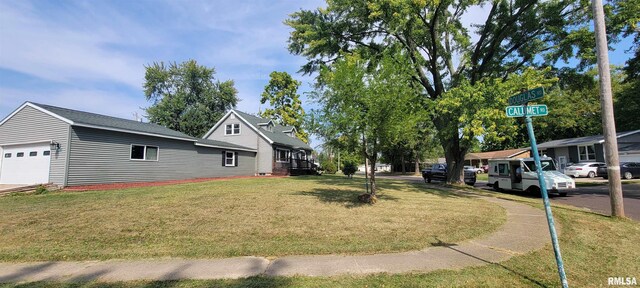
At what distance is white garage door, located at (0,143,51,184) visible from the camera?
15.4 m

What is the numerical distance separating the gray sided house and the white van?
68.2ft

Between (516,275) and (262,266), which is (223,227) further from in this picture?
(516,275)

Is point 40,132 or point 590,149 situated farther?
point 590,149

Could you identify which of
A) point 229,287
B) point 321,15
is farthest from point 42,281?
point 321,15

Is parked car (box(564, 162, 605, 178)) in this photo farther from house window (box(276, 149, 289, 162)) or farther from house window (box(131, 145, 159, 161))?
house window (box(131, 145, 159, 161))

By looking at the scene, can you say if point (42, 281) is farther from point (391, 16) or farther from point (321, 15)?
point (321, 15)

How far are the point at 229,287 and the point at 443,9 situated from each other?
61.2 feet

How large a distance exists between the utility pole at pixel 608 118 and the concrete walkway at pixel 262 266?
4.95 meters

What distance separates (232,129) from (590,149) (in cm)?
3813

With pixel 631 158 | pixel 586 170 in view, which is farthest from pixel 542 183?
pixel 631 158

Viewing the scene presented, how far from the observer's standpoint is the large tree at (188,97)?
1671 inches

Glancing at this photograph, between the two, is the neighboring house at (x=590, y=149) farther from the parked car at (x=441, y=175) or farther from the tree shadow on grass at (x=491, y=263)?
the tree shadow on grass at (x=491, y=263)

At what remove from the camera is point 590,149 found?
3188 centimetres

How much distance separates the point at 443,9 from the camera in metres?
17.4
